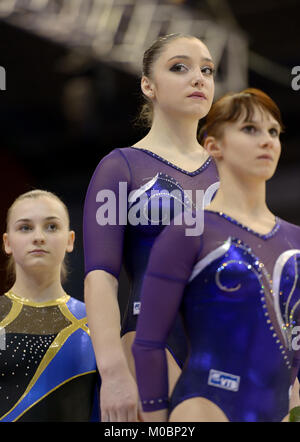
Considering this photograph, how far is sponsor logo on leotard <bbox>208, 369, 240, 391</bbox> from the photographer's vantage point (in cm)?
184

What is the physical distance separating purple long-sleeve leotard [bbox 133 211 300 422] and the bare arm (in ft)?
0.35

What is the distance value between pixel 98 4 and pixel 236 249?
13.6ft

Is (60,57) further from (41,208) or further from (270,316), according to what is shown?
(270,316)

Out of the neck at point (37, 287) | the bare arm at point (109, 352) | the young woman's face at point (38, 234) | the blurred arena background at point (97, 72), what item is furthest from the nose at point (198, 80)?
the blurred arena background at point (97, 72)

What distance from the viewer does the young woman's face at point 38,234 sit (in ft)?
8.96

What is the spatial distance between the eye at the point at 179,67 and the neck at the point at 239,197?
17.9 inches

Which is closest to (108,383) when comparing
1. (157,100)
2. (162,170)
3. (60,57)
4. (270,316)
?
(270,316)

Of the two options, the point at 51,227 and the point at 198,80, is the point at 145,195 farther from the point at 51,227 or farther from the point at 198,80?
the point at 51,227

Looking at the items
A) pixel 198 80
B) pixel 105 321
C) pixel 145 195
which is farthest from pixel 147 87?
pixel 105 321

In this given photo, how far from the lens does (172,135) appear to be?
236 centimetres

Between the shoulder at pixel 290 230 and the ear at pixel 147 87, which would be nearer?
the shoulder at pixel 290 230

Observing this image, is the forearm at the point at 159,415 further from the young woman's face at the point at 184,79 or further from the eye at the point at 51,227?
the eye at the point at 51,227

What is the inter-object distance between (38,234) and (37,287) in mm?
215

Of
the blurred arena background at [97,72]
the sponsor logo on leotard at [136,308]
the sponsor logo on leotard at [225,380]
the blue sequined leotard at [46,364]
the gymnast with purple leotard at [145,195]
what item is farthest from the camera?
the blurred arena background at [97,72]
